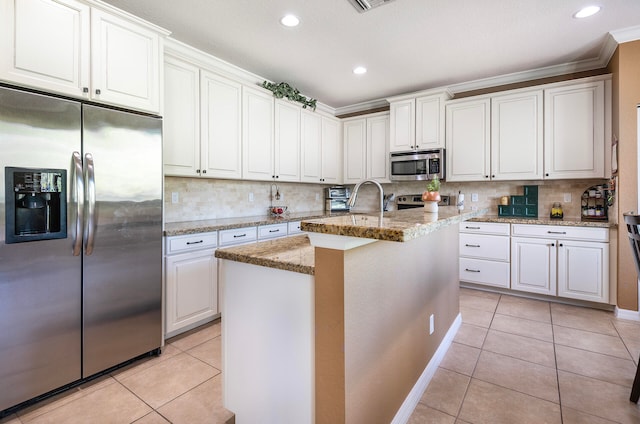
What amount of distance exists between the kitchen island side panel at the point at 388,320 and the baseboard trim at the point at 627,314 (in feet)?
6.79

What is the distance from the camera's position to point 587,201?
3.45m

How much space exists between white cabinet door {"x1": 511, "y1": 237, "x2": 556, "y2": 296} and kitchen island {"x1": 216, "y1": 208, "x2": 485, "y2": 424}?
228cm

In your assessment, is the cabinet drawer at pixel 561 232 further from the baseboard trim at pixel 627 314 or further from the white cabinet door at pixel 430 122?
the white cabinet door at pixel 430 122

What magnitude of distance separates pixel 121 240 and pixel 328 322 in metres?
1.63

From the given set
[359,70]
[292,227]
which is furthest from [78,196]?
[359,70]

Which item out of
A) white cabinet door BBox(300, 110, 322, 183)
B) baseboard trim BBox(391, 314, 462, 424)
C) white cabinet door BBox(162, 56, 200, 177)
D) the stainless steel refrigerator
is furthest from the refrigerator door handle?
white cabinet door BBox(300, 110, 322, 183)

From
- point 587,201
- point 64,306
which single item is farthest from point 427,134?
point 64,306

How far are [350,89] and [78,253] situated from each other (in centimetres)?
353

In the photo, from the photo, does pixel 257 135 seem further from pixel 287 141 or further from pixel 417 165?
pixel 417 165

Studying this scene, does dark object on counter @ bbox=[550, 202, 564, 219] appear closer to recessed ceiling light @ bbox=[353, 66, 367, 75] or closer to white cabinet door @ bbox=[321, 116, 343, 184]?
Result: recessed ceiling light @ bbox=[353, 66, 367, 75]

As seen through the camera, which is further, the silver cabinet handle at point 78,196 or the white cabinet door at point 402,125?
the white cabinet door at point 402,125

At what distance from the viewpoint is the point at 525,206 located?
374cm

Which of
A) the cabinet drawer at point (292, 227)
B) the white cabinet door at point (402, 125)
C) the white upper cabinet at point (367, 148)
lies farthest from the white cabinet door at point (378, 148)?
the cabinet drawer at point (292, 227)

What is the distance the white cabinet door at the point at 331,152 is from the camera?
4.65 meters
